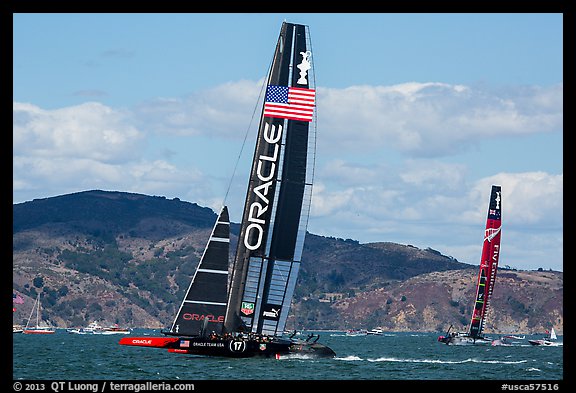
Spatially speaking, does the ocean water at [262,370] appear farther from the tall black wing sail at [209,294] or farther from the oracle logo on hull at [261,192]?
the oracle logo on hull at [261,192]

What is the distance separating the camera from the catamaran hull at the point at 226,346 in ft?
165

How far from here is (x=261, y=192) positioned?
5288 centimetres

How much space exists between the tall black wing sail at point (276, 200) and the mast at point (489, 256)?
4338cm

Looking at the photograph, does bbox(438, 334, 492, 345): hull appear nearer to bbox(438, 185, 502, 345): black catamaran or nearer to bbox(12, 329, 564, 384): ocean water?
bbox(438, 185, 502, 345): black catamaran

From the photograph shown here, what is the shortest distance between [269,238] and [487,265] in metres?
46.4

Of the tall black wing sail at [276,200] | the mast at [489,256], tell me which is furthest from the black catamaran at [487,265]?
the tall black wing sail at [276,200]

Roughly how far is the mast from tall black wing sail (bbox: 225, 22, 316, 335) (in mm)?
43383

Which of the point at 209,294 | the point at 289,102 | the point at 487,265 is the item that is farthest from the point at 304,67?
the point at 487,265

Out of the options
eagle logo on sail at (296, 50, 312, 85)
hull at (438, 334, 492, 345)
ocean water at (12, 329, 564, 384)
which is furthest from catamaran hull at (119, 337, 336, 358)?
hull at (438, 334, 492, 345)

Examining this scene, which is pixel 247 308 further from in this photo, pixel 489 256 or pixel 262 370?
pixel 489 256
